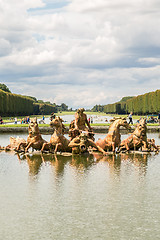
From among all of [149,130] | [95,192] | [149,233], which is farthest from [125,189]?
[149,130]

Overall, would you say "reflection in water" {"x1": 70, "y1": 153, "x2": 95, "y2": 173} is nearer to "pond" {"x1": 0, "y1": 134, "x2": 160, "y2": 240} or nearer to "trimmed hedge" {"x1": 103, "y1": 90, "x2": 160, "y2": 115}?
"pond" {"x1": 0, "y1": 134, "x2": 160, "y2": 240}

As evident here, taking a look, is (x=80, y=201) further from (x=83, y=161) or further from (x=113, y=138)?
(x=113, y=138)

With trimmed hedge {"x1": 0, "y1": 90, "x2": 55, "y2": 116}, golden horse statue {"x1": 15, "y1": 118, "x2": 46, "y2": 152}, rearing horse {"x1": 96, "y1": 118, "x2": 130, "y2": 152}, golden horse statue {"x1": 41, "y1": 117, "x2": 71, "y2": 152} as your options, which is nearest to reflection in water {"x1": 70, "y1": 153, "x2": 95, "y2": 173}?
golden horse statue {"x1": 41, "y1": 117, "x2": 71, "y2": 152}

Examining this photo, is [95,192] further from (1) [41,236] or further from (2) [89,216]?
(1) [41,236]

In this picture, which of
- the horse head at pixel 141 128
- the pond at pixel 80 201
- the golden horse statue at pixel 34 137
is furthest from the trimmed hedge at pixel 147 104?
the pond at pixel 80 201

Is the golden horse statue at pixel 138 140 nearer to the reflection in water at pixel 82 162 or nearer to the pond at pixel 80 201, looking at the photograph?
the reflection in water at pixel 82 162

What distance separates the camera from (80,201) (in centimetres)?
788

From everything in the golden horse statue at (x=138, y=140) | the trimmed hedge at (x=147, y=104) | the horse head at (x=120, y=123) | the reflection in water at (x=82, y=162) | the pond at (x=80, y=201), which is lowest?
the pond at (x=80, y=201)

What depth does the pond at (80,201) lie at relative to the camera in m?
6.27

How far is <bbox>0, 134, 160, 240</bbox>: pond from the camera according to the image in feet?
20.6

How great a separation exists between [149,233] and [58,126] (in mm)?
9984

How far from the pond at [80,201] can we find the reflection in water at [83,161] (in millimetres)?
36

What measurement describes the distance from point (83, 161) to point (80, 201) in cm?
592

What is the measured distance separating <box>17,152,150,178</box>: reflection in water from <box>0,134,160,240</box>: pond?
0.12 ft
